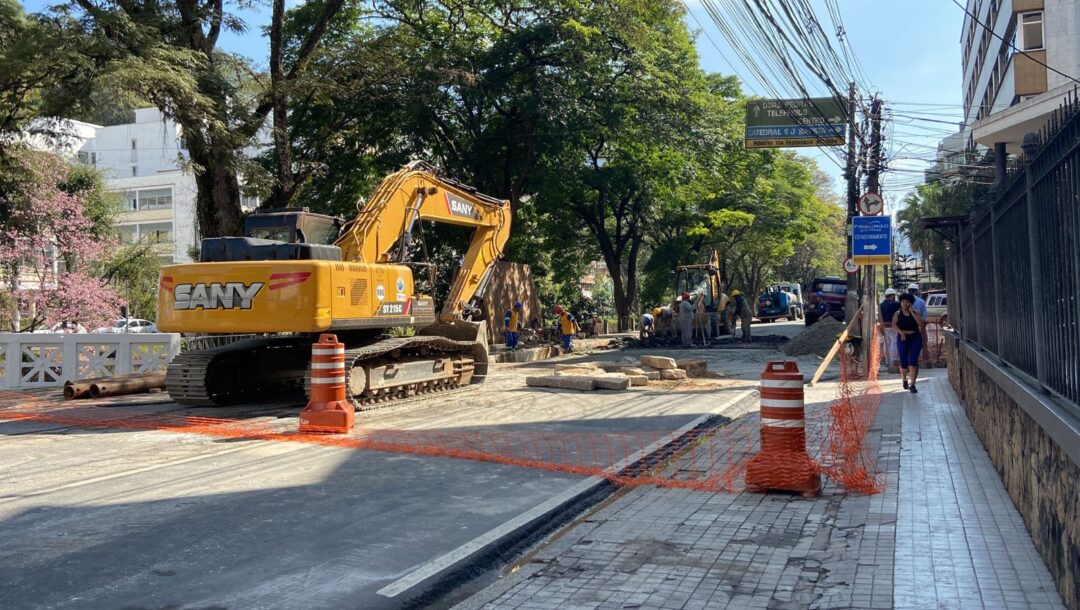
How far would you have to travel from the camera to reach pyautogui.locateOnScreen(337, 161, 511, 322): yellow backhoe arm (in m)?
13.4

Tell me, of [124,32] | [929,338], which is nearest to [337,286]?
[124,32]

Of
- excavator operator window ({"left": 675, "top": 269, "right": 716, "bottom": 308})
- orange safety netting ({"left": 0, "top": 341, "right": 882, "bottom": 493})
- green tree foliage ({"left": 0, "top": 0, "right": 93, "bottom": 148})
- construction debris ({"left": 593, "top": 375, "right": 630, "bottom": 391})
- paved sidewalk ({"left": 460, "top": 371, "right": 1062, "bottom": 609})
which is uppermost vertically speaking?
green tree foliage ({"left": 0, "top": 0, "right": 93, "bottom": 148})

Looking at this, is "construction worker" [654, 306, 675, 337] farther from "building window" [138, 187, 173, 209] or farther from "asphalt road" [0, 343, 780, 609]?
"building window" [138, 187, 173, 209]

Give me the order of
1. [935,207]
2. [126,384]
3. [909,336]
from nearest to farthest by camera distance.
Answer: [909,336]
[126,384]
[935,207]

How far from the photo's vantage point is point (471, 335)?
53.8ft

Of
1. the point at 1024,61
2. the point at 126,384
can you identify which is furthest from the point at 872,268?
the point at 1024,61

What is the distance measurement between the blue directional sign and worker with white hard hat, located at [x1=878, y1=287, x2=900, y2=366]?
79cm

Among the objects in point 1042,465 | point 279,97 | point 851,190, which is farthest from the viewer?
point 851,190

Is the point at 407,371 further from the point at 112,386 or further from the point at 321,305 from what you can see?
the point at 112,386

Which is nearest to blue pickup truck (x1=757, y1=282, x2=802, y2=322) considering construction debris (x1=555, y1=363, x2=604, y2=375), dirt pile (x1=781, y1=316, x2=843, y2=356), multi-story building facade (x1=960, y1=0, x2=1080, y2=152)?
multi-story building facade (x1=960, y1=0, x2=1080, y2=152)

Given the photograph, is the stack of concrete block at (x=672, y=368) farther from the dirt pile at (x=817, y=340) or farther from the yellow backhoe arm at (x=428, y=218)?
the dirt pile at (x=817, y=340)

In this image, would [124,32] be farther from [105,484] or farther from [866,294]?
[866,294]

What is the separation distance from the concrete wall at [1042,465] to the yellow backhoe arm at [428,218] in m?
8.85

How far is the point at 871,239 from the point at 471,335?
26.1ft
